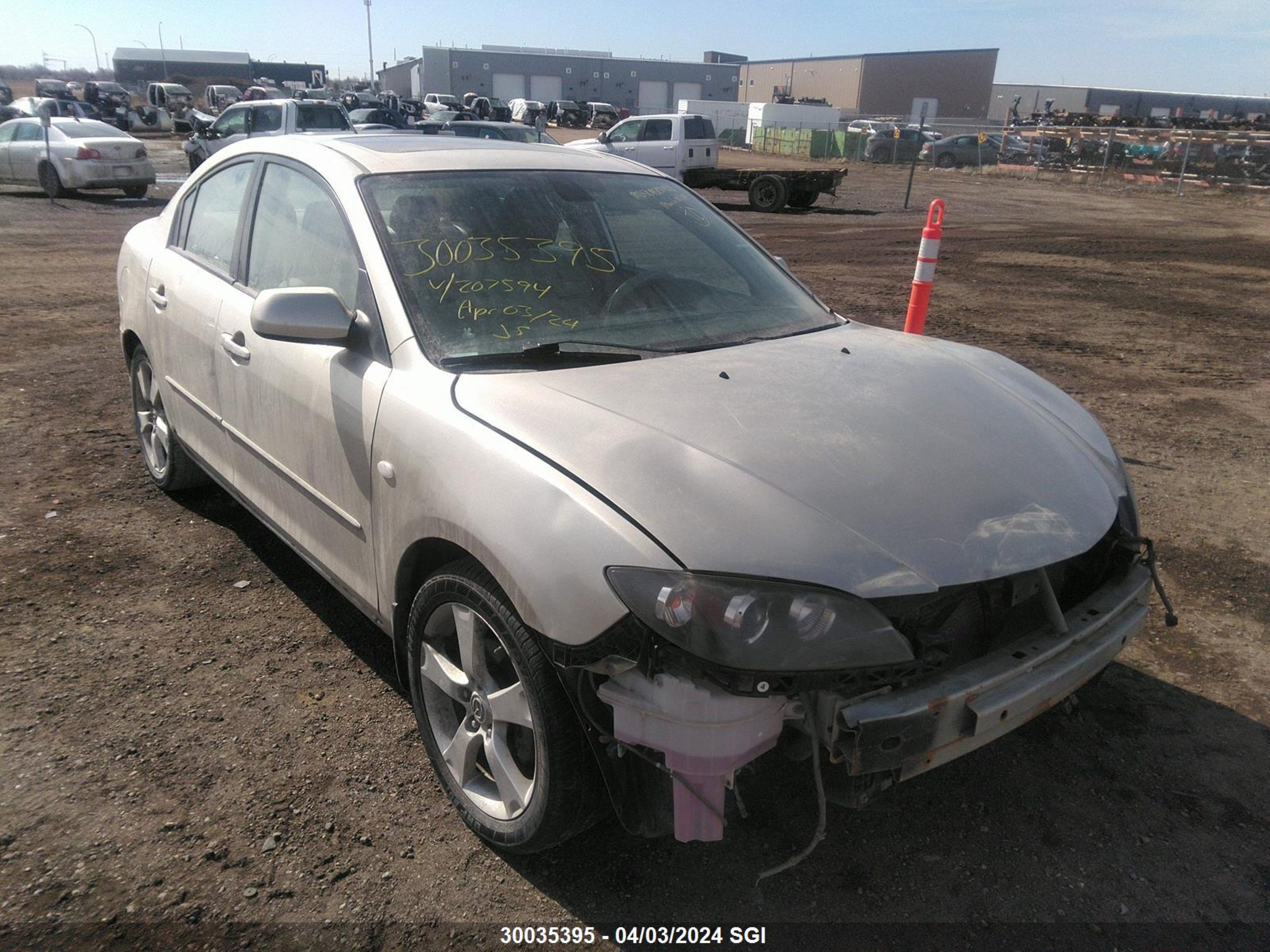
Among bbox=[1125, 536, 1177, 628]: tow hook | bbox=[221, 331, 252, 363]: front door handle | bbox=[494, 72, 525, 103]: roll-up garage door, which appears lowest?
bbox=[1125, 536, 1177, 628]: tow hook

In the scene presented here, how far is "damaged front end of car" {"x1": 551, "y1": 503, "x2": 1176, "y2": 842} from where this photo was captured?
6.29ft

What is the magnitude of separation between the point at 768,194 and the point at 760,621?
19683 mm

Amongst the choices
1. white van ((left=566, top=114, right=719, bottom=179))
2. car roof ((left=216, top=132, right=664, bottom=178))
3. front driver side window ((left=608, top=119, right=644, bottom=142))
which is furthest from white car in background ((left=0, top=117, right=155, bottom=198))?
car roof ((left=216, top=132, right=664, bottom=178))

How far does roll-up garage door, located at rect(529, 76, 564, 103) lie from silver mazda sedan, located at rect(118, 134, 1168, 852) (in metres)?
97.4

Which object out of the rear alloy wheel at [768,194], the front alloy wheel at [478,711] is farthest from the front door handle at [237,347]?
the rear alloy wheel at [768,194]

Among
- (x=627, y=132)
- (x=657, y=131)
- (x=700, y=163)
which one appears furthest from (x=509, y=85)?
(x=700, y=163)

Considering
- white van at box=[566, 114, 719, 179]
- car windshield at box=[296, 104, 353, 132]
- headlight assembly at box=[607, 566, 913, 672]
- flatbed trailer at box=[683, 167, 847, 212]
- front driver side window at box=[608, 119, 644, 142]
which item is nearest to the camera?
headlight assembly at box=[607, 566, 913, 672]

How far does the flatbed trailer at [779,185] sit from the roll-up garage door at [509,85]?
7633cm

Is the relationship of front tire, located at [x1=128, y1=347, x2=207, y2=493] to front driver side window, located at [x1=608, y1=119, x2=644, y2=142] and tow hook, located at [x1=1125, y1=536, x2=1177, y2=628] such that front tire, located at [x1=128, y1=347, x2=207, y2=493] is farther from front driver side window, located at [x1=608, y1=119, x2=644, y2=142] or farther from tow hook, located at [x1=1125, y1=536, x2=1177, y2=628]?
front driver side window, located at [x1=608, y1=119, x2=644, y2=142]

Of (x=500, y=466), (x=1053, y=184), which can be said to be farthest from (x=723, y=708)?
(x=1053, y=184)

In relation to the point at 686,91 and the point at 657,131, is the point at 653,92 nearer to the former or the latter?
the point at 686,91

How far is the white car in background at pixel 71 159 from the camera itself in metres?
17.4

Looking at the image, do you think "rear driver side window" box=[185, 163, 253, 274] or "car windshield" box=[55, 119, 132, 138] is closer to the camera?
"rear driver side window" box=[185, 163, 253, 274]

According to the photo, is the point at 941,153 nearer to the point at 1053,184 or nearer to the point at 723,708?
the point at 1053,184
